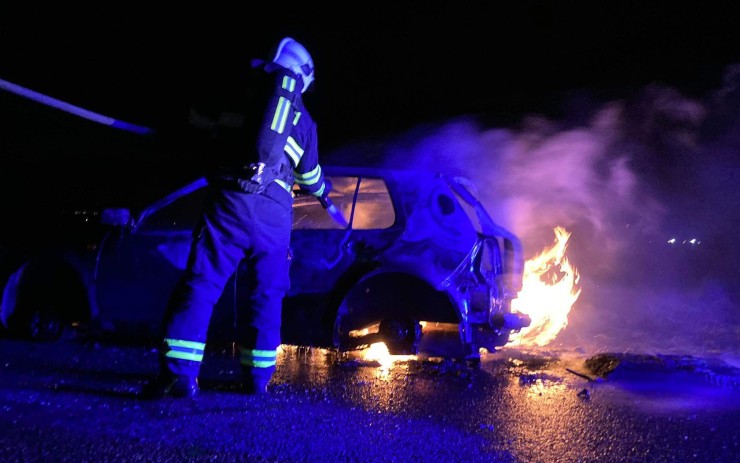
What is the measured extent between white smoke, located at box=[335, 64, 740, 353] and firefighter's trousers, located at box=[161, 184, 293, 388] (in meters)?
3.16

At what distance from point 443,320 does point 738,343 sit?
4.33m

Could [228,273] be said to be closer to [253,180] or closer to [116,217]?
[253,180]

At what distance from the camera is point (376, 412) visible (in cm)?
247

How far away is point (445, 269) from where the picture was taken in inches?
144

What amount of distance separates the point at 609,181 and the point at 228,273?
664cm

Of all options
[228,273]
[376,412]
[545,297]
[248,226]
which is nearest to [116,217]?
[228,273]

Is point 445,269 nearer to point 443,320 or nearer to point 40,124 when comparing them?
point 443,320

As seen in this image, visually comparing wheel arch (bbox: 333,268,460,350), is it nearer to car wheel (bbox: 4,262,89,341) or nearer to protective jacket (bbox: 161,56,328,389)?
protective jacket (bbox: 161,56,328,389)

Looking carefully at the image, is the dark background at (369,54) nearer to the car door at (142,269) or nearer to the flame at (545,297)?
the flame at (545,297)

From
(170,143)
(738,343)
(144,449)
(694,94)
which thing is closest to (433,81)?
(694,94)

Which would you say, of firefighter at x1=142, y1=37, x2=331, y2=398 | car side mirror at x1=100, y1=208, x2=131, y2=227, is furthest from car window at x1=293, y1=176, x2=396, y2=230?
car side mirror at x1=100, y1=208, x2=131, y2=227

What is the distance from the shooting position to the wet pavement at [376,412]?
6.22ft

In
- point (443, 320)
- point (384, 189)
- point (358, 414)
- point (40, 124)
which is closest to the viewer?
point (358, 414)

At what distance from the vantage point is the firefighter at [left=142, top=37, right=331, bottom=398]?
99.4 inches
